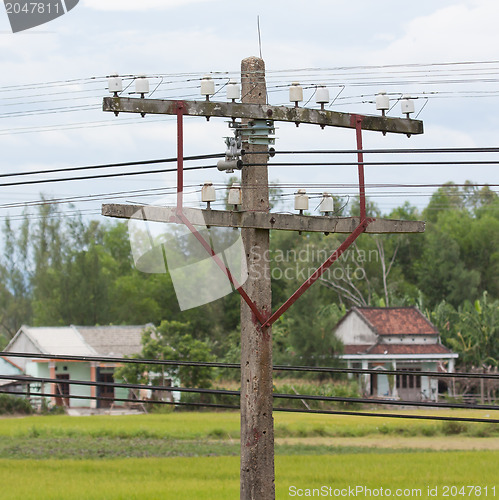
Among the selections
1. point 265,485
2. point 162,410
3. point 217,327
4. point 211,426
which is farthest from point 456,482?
point 217,327

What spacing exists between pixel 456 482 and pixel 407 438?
41.6 feet

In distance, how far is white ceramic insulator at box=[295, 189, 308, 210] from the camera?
439 inches

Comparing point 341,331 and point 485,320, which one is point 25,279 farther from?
point 485,320

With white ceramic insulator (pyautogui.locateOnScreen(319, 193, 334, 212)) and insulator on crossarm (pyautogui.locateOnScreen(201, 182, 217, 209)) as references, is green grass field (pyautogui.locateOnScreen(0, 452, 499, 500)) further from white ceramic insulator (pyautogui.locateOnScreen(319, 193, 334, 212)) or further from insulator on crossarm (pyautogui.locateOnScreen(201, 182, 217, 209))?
insulator on crossarm (pyautogui.locateOnScreen(201, 182, 217, 209))

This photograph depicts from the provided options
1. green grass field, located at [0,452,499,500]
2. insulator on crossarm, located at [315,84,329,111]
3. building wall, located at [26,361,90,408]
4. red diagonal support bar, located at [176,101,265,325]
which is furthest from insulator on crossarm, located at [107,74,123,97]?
building wall, located at [26,361,90,408]

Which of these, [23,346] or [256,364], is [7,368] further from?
[256,364]

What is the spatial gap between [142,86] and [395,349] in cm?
3861

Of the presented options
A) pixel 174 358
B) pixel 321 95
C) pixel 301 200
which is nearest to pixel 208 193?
pixel 301 200

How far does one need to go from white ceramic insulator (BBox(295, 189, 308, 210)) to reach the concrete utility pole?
0.50m

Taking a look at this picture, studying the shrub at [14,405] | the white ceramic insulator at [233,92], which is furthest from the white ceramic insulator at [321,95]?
the shrub at [14,405]

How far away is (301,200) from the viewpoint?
11.2m

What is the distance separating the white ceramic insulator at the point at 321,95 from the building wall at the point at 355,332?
125ft

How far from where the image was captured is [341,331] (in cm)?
5056

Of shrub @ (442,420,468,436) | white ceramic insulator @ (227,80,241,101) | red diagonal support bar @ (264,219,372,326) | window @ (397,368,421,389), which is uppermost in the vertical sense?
white ceramic insulator @ (227,80,241,101)
